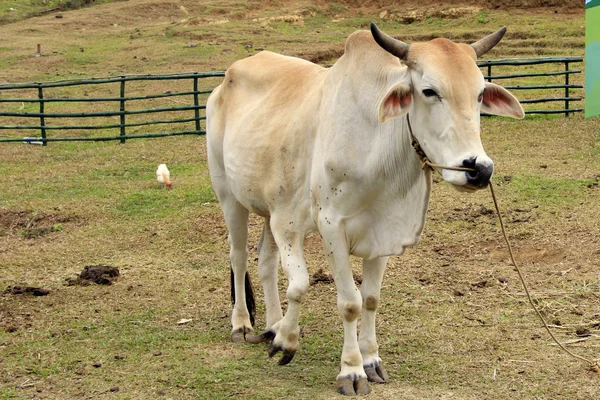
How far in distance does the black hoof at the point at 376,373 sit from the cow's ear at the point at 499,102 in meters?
1.56

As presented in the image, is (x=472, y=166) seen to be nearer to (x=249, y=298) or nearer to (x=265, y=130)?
(x=265, y=130)

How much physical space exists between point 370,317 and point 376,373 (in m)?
0.31

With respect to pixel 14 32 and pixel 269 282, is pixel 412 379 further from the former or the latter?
pixel 14 32

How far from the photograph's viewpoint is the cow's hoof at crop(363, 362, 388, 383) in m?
4.94

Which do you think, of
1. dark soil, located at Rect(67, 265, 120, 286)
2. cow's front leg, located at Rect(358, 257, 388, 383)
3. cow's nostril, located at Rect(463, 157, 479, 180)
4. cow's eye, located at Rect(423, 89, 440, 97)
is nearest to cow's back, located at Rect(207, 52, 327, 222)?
cow's front leg, located at Rect(358, 257, 388, 383)

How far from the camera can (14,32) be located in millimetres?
23578

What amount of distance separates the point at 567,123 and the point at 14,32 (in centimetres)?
1610

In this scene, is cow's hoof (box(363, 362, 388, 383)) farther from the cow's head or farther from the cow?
the cow's head

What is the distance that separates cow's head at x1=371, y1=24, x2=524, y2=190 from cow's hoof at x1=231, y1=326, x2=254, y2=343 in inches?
81.2

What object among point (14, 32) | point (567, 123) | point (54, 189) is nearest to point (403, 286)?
point (54, 189)

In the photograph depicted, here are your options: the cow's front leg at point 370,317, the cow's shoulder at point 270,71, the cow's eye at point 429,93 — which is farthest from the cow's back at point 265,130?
the cow's eye at point 429,93

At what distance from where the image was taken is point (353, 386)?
4.77m

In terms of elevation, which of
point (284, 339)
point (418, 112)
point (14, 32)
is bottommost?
point (14, 32)

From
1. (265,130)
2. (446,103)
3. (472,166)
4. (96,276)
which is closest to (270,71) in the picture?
(265,130)
